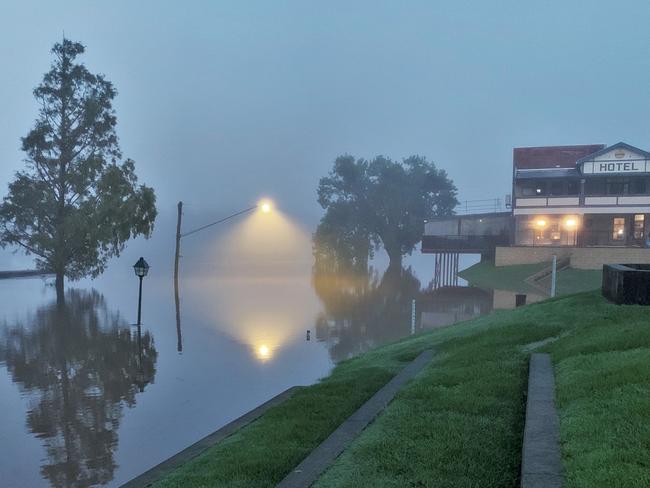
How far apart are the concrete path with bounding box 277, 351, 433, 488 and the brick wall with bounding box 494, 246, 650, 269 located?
37.7 metres

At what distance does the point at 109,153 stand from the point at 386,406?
37775mm

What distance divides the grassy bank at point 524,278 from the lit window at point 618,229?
343 inches

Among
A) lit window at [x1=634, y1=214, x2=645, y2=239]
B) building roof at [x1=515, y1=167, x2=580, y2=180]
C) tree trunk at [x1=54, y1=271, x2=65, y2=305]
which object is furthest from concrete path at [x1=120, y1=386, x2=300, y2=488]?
lit window at [x1=634, y1=214, x2=645, y2=239]

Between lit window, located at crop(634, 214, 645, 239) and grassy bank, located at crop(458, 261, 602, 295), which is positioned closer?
grassy bank, located at crop(458, 261, 602, 295)

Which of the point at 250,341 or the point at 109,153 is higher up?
the point at 109,153

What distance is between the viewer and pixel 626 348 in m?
6.89

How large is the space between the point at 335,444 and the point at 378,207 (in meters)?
61.9

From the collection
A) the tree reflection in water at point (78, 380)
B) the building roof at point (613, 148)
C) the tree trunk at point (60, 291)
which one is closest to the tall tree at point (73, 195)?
the tree trunk at point (60, 291)

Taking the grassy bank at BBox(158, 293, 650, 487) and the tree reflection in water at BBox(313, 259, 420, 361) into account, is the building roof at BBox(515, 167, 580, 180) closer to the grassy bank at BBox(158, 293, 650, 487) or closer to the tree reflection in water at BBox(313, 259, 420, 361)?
the tree reflection in water at BBox(313, 259, 420, 361)

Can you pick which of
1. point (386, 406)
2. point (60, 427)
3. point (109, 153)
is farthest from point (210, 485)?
point (109, 153)

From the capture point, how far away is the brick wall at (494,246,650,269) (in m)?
37.7

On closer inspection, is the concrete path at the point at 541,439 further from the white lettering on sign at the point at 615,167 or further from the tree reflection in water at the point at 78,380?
the white lettering on sign at the point at 615,167

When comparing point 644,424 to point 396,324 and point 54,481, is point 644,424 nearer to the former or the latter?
point 54,481

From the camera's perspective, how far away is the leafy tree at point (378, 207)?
65.6 metres
